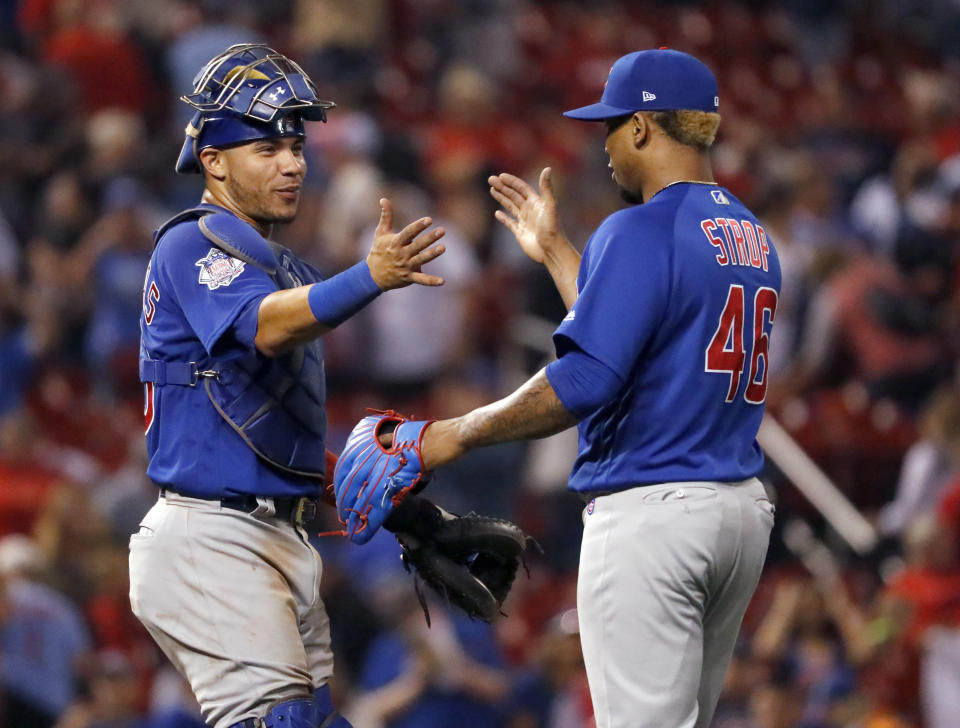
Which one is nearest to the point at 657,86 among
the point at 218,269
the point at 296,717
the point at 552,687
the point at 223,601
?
the point at 218,269

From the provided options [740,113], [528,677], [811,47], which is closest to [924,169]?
[740,113]

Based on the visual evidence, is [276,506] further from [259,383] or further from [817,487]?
[817,487]

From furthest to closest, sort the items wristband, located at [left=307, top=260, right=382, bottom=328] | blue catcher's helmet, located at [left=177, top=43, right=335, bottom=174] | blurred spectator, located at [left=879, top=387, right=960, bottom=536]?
blurred spectator, located at [left=879, top=387, right=960, bottom=536] → blue catcher's helmet, located at [left=177, top=43, right=335, bottom=174] → wristband, located at [left=307, top=260, right=382, bottom=328]

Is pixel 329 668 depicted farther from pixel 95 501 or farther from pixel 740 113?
Result: pixel 740 113

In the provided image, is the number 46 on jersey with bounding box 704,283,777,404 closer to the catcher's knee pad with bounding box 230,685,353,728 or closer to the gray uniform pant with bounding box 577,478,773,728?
the gray uniform pant with bounding box 577,478,773,728

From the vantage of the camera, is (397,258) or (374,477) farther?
(374,477)

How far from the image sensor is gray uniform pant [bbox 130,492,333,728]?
12.9 ft

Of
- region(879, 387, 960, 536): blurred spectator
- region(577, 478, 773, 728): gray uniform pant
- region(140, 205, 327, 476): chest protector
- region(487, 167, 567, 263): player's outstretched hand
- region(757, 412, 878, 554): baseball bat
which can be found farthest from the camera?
region(757, 412, 878, 554): baseball bat

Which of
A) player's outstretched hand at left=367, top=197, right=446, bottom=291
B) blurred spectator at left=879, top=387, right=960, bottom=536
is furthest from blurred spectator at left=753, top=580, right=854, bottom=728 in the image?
player's outstretched hand at left=367, top=197, right=446, bottom=291

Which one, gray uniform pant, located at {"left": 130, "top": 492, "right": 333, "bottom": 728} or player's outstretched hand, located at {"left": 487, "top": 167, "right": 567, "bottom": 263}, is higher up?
player's outstretched hand, located at {"left": 487, "top": 167, "right": 567, "bottom": 263}

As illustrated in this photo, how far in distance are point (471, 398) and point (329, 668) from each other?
14.5 feet

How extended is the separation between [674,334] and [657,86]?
674mm

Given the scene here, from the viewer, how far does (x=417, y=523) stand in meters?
4.24

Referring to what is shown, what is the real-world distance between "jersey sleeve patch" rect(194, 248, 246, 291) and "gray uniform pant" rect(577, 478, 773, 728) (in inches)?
44.5
